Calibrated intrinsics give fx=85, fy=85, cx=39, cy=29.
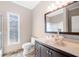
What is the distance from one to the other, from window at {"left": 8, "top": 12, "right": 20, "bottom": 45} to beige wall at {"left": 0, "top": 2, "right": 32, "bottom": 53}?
8cm

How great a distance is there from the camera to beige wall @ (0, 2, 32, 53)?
6.87ft

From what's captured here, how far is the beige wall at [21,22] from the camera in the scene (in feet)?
6.87

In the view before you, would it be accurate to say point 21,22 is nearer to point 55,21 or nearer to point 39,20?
point 39,20

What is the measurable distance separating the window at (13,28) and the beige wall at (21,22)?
0.27ft

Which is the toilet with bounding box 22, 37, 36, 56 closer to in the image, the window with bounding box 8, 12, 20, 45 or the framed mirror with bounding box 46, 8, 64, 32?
the window with bounding box 8, 12, 20, 45

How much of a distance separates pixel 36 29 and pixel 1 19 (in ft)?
3.15

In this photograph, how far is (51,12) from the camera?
1966 millimetres

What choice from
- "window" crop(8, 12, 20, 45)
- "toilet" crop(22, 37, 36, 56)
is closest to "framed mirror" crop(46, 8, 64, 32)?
"toilet" crop(22, 37, 36, 56)

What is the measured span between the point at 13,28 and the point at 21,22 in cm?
25

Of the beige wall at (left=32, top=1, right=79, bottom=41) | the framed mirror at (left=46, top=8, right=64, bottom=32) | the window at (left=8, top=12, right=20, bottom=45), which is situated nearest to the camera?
the framed mirror at (left=46, top=8, right=64, bottom=32)

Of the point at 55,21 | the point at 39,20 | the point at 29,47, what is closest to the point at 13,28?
the point at 29,47

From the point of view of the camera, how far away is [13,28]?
2145mm

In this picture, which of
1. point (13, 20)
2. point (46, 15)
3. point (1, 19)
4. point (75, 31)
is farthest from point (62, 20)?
point (1, 19)

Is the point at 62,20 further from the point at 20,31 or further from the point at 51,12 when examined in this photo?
the point at 20,31
